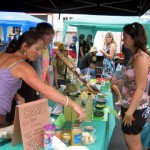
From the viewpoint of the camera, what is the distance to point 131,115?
216cm

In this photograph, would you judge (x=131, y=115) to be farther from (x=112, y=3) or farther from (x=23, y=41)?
(x=112, y=3)

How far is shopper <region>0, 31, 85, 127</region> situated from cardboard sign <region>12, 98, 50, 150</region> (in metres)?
0.11

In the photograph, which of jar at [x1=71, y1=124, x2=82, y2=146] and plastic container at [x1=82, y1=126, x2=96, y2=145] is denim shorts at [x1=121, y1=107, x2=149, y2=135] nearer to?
plastic container at [x1=82, y1=126, x2=96, y2=145]

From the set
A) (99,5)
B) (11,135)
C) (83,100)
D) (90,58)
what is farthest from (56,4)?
(11,135)

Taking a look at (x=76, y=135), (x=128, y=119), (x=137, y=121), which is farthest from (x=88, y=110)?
(x=76, y=135)

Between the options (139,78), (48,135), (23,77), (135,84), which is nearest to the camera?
(48,135)

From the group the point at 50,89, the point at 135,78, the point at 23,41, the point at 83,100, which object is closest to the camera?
the point at 50,89

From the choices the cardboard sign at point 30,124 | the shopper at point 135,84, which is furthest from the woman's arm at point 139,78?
the cardboard sign at point 30,124

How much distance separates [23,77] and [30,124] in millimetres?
279

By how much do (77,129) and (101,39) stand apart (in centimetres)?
1541

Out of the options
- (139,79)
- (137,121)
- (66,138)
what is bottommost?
(137,121)

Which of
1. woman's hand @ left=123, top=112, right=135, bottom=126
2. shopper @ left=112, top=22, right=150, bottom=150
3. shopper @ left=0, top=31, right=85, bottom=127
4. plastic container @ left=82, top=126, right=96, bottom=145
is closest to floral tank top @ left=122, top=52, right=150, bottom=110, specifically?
shopper @ left=112, top=22, right=150, bottom=150

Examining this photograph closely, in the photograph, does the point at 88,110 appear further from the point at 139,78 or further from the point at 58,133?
the point at 58,133

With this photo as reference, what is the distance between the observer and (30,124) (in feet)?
5.16
